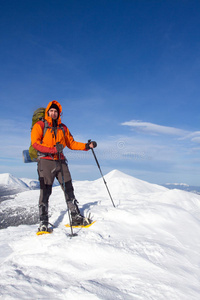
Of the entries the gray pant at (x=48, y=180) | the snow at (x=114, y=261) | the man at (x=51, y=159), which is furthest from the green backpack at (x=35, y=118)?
the snow at (x=114, y=261)

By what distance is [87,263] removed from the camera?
2.74 m

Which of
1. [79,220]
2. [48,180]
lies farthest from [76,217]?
[48,180]

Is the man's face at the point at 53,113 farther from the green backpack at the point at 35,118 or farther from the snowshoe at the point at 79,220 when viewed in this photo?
the snowshoe at the point at 79,220

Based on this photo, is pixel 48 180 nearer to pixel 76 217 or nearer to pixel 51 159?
pixel 51 159

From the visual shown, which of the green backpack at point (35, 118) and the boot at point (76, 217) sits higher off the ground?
the green backpack at point (35, 118)

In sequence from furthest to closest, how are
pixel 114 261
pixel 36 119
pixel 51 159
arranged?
pixel 36 119 → pixel 51 159 → pixel 114 261

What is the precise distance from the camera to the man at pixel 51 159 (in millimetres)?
4535

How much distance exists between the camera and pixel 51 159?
4.79 metres

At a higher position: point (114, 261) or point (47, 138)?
point (47, 138)

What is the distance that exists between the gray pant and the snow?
848 mm

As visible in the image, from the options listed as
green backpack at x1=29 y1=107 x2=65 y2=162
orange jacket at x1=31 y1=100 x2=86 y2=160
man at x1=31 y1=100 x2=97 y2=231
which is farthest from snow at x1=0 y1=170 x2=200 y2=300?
green backpack at x1=29 y1=107 x2=65 y2=162

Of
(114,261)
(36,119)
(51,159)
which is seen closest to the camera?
(114,261)

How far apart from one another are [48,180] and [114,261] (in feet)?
8.51

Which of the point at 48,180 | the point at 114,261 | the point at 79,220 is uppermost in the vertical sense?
the point at 48,180
